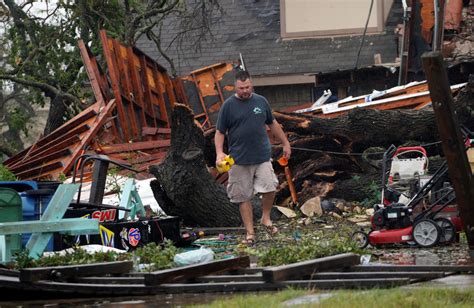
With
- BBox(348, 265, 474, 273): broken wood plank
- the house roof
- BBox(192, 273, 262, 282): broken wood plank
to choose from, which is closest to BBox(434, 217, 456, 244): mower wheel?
BBox(348, 265, 474, 273): broken wood plank

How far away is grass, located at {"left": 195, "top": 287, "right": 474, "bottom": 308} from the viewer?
6.36 m

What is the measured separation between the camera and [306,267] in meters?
7.83

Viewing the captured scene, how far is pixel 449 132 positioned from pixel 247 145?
4.47m

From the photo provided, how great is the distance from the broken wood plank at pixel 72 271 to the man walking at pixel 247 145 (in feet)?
14.8

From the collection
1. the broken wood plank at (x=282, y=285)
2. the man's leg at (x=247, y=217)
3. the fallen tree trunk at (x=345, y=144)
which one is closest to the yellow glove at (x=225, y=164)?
the man's leg at (x=247, y=217)

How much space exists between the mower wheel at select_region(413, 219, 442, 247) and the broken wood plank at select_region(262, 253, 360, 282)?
3.13 m

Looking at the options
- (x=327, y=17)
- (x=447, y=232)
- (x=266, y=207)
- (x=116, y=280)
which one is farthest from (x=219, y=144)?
(x=327, y=17)

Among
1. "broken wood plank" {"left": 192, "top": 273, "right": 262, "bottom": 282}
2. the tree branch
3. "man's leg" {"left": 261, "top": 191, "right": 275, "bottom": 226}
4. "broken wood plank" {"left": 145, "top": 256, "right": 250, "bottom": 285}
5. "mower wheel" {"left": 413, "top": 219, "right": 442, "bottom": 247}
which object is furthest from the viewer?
the tree branch

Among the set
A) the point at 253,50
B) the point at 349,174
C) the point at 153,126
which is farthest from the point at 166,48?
the point at 349,174

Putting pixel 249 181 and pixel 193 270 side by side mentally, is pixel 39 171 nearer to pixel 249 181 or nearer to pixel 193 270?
pixel 249 181

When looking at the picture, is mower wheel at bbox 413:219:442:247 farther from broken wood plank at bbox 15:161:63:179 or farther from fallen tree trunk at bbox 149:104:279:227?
broken wood plank at bbox 15:161:63:179

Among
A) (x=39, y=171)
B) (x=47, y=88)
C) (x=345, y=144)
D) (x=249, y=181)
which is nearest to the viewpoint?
(x=249, y=181)

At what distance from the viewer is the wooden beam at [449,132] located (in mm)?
8602

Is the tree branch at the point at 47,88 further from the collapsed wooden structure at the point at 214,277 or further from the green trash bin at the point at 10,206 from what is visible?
the collapsed wooden structure at the point at 214,277
